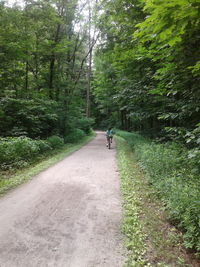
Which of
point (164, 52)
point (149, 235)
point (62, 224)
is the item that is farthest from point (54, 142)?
point (149, 235)

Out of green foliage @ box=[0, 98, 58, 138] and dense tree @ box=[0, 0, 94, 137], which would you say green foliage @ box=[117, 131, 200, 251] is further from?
dense tree @ box=[0, 0, 94, 137]

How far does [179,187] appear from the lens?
11.6ft

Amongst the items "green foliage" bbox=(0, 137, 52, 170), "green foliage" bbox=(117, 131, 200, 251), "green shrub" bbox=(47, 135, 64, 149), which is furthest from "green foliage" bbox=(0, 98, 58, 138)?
"green foliage" bbox=(117, 131, 200, 251)

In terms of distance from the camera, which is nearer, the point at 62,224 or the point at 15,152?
the point at 62,224

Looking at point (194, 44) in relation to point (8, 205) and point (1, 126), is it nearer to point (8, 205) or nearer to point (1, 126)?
point (8, 205)

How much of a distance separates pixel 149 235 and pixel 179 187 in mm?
1190

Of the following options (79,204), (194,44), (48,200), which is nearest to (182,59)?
(194,44)

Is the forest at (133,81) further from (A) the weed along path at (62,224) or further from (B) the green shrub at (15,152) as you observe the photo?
(A) the weed along path at (62,224)

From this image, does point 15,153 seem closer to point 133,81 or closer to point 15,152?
point 15,152

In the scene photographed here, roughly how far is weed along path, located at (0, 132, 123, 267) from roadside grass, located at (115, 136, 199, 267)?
21 cm

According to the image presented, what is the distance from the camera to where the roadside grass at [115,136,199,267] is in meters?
2.42

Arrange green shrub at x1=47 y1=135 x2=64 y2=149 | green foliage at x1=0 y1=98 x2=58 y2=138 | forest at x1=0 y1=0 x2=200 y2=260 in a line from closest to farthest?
forest at x1=0 y1=0 x2=200 y2=260, green foliage at x1=0 y1=98 x2=58 y2=138, green shrub at x1=47 y1=135 x2=64 y2=149

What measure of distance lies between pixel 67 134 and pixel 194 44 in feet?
42.1

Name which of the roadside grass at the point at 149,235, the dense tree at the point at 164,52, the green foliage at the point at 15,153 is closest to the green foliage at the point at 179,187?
the roadside grass at the point at 149,235
